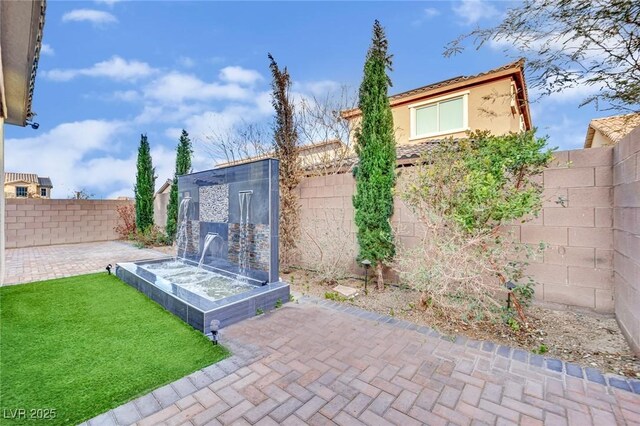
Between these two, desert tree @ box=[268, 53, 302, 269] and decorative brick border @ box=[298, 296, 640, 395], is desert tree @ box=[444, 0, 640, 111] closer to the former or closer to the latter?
decorative brick border @ box=[298, 296, 640, 395]

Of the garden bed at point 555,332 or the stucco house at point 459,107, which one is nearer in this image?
the garden bed at point 555,332

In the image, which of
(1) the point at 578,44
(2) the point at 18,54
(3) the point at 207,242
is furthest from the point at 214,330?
(1) the point at 578,44

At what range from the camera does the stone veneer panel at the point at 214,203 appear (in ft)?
23.9

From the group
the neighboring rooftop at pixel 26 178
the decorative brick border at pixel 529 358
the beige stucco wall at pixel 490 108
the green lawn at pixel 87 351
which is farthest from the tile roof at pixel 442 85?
the neighboring rooftop at pixel 26 178

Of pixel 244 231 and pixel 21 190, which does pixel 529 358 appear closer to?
pixel 244 231

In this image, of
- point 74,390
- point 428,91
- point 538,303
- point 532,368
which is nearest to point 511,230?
point 538,303

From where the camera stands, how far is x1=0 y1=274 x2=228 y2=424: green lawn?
2854mm

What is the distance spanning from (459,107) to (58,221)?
1889 cm

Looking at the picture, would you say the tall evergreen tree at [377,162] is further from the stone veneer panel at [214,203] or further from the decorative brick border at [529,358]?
the stone veneer panel at [214,203]

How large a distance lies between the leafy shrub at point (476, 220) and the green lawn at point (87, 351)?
11.0ft

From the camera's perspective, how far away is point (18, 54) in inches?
202

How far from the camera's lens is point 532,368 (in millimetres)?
3373

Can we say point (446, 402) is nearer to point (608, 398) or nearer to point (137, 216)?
point (608, 398)

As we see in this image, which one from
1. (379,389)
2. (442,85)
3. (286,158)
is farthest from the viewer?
(442,85)
